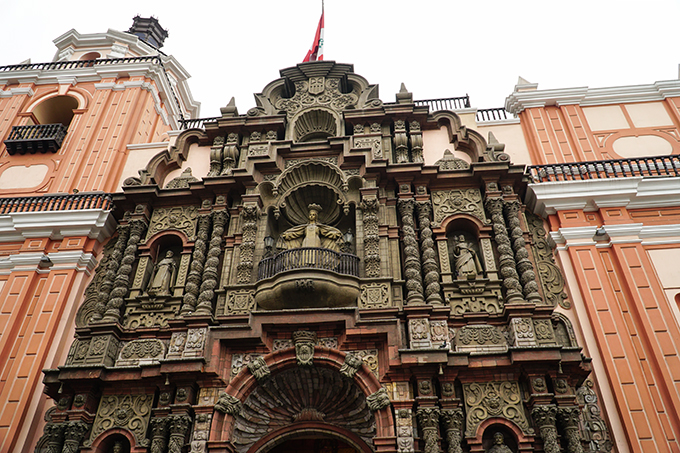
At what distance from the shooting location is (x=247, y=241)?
12984mm

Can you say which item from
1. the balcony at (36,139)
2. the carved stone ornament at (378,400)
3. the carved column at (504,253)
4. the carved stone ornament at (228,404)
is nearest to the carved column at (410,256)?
the carved column at (504,253)

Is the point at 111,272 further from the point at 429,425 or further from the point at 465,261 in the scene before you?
the point at 465,261

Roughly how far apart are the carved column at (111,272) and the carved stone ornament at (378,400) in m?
6.53

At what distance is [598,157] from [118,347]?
13.5 m

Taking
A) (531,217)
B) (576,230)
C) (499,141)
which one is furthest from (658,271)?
(499,141)

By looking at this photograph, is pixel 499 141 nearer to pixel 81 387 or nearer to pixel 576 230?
pixel 576 230

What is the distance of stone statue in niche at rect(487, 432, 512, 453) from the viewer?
9641 mm

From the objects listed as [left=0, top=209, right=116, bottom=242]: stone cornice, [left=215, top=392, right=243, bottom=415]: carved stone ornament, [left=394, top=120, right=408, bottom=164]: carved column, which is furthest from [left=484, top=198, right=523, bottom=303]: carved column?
[left=0, top=209, right=116, bottom=242]: stone cornice

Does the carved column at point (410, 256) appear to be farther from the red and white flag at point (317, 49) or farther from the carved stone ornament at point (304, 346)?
the red and white flag at point (317, 49)

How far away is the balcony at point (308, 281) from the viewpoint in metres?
11.3

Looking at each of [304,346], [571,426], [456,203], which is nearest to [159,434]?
[304,346]

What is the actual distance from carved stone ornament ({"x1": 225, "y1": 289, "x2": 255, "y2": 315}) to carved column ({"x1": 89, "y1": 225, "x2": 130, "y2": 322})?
3.06m

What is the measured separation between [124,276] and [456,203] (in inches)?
332

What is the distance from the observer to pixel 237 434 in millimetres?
10539
